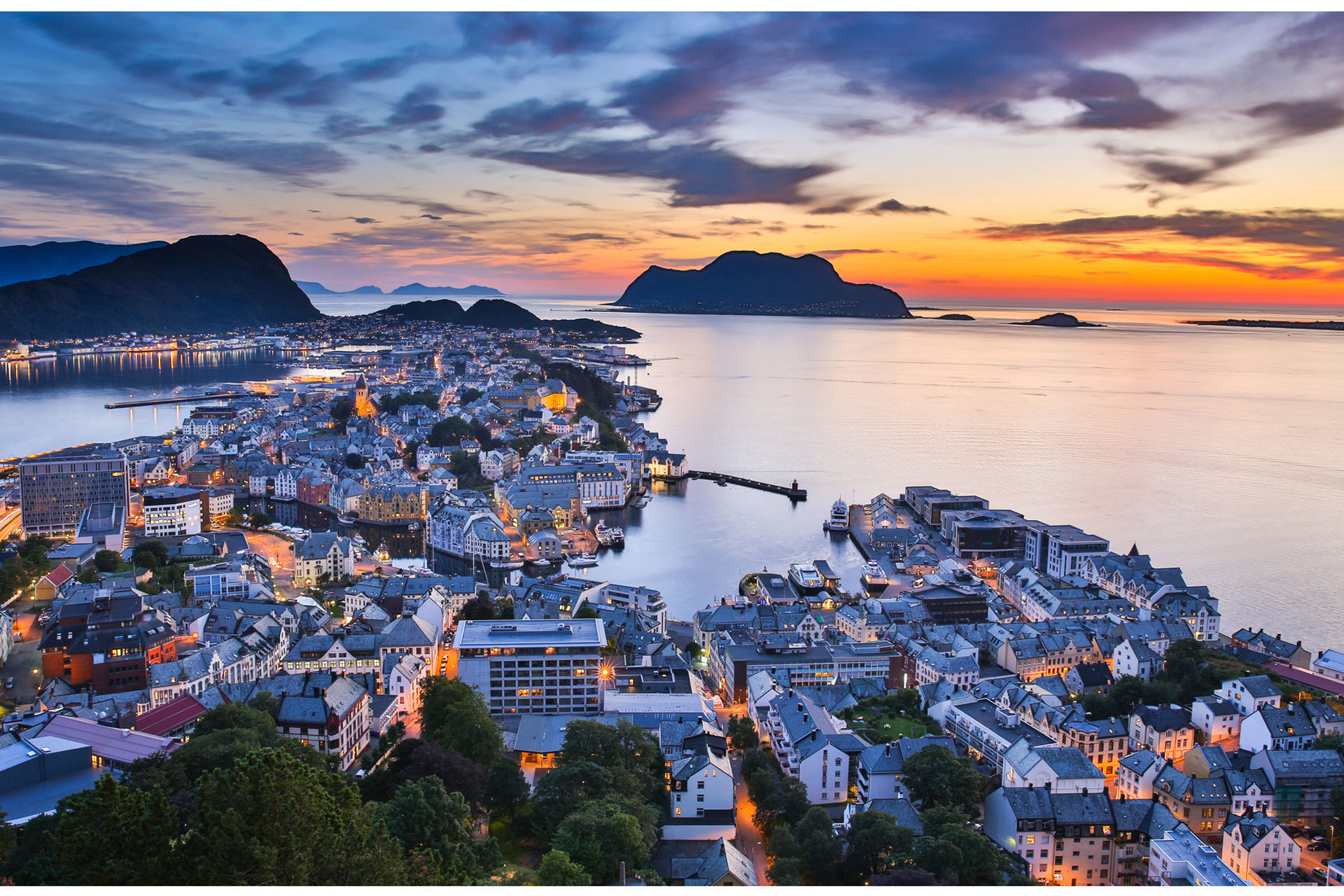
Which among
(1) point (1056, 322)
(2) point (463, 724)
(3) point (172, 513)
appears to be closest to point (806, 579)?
(2) point (463, 724)

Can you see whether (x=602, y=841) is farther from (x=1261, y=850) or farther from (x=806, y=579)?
(x=806, y=579)

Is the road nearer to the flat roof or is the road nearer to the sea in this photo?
the flat roof

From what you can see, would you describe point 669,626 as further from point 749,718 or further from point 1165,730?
point 1165,730

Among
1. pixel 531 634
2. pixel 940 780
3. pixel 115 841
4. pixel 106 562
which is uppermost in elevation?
pixel 115 841

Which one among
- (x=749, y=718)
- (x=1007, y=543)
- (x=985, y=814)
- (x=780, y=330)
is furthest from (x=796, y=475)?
(x=780, y=330)

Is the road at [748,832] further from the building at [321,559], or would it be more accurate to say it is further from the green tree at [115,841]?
the building at [321,559]

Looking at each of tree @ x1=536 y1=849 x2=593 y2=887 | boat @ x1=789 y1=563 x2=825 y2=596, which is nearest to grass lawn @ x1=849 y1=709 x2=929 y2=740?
boat @ x1=789 y1=563 x2=825 y2=596

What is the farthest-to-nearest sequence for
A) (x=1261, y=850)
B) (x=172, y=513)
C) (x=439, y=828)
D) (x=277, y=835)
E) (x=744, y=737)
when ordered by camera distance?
(x=172, y=513)
(x=744, y=737)
(x=1261, y=850)
(x=439, y=828)
(x=277, y=835)

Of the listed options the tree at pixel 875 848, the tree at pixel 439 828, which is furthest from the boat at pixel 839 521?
the tree at pixel 439 828
